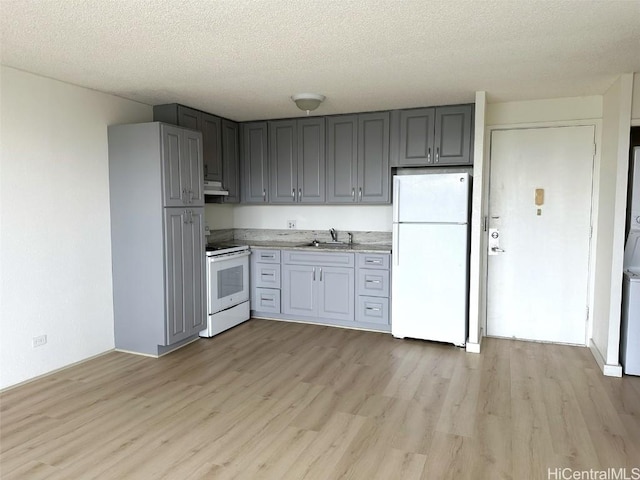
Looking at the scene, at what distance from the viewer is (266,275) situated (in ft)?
16.7

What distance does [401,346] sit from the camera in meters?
4.21

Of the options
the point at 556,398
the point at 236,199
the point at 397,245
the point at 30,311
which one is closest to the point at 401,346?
the point at 397,245

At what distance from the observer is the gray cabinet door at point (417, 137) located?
4.48 m

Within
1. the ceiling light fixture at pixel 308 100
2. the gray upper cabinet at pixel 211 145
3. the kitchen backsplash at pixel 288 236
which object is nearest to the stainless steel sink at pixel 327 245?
the kitchen backsplash at pixel 288 236

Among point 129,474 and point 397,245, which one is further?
point 397,245

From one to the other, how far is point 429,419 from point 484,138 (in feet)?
8.81

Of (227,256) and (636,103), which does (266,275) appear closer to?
(227,256)

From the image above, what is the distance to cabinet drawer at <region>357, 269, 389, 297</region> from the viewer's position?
4.58 meters

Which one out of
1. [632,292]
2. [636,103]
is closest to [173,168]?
[636,103]

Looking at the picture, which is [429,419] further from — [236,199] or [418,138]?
[236,199]

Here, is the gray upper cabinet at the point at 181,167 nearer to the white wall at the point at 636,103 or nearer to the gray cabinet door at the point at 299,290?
the gray cabinet door at the point at 299,290

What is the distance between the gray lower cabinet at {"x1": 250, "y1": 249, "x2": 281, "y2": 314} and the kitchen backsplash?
A: 57 centimetres

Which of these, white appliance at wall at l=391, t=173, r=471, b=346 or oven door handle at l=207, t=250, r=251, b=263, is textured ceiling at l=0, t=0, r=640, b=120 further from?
oven door handle at l=207, t=250, r=251, b=263

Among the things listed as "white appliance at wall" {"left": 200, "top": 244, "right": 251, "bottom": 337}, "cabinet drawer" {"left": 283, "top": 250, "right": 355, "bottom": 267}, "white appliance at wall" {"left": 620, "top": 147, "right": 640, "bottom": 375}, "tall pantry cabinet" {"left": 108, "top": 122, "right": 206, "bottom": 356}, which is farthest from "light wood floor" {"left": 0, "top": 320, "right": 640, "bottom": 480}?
"cabinet drawer" {"left": 283, "top": 250, "right": 355, "bottom": 267}
